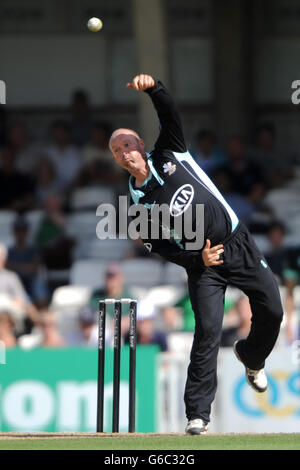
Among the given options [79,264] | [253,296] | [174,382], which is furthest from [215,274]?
[79,264]

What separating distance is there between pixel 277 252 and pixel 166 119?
5333 mm

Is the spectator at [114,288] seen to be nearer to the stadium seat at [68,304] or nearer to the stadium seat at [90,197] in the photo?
the stadium seat at [68,304]

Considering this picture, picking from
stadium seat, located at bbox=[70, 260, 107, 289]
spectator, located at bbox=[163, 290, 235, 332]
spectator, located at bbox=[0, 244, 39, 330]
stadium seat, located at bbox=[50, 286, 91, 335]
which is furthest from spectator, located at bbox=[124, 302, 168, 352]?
stadium seat, located at bbox=[70, 260, 107, 289]

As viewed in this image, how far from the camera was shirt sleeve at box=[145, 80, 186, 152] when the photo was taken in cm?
734

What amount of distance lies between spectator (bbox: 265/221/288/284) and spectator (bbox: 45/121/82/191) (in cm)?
296

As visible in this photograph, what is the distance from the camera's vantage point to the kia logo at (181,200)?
292 inches

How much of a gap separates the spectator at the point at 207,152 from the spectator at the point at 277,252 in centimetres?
160

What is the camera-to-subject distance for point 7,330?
38.7 ft

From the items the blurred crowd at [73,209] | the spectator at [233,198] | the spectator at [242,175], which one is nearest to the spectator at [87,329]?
the blurred crowd at [73,209]

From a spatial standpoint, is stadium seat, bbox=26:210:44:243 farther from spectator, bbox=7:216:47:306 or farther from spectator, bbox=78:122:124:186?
spectator, bbox=78:122:124:186

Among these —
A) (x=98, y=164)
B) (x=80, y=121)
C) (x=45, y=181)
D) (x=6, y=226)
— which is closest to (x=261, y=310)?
(x=6, y=226)

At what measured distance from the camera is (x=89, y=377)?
427 inches

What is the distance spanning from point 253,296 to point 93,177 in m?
7.08
